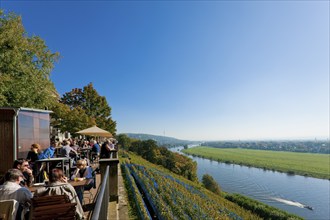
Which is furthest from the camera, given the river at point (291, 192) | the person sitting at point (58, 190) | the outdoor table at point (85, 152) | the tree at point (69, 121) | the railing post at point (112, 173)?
the river at point (291, 192)

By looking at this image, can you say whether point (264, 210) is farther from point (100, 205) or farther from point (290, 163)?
point (290, 163)

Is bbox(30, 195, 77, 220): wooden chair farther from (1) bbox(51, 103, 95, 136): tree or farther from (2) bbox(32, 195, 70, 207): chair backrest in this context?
(1) bbox(51, 103, 95, 136): tree

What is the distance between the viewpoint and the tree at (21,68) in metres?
15.7

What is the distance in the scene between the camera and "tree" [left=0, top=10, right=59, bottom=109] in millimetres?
15659

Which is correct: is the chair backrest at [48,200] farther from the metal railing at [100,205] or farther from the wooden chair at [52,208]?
the metal railing at [100,205]

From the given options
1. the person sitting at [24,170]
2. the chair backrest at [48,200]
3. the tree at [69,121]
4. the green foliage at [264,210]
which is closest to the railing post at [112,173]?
the person sitting at [24,170]

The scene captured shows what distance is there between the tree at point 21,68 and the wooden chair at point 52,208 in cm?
1353

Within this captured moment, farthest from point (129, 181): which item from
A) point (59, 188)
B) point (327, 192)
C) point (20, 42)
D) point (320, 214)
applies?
point (327, 192)

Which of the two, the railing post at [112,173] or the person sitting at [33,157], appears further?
the person sitting at [33,157]

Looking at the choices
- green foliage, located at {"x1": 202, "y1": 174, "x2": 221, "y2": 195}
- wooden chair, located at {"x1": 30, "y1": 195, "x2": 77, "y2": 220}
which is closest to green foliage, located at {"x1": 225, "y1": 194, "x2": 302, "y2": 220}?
green foliage, located at {"x1": 202, "y1": 174, "x2": 221, "y2": 195}

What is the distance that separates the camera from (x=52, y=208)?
12.0 ft

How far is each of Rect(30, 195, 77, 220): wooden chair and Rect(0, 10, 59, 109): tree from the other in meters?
13.5

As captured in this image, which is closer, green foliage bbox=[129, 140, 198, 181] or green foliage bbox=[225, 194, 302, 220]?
green foliage bbox=[225, 194, 302, 220]

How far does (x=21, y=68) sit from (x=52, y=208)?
16887mm
